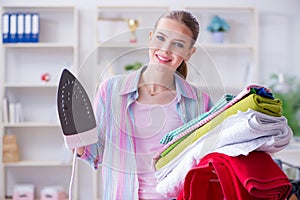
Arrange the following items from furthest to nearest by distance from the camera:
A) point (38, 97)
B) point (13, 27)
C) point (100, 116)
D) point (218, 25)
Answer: point (38, 97) → point (218, 25) → point (13, 27) → point (100, 116)

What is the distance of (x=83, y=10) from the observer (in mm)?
4582

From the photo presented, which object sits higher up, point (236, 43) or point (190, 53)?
point (236, 43)

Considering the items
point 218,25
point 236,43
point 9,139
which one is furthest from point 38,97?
point 236,43

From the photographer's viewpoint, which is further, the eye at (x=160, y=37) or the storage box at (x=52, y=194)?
the storage box at (x=52, y=194)

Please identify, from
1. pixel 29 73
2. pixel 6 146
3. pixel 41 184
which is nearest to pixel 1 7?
pixel 29 73

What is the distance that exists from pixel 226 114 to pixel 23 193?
12.4 feet

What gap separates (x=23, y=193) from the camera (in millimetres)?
4414

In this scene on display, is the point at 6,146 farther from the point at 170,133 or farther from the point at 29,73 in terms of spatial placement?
the point at 170,133

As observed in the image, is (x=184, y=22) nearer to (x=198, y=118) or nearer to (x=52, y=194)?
(x=198, y=118)

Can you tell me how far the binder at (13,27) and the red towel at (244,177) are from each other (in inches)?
144

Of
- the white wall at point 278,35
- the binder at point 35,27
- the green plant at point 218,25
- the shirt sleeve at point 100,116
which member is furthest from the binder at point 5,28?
the shirt sleeve at point 100,116

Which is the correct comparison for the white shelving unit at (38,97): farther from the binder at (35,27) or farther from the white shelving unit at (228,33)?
the white shelving unit at (228,33)

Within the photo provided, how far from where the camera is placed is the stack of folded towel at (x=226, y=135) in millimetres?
835

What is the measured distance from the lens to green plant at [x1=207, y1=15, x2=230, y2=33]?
4.49 m
